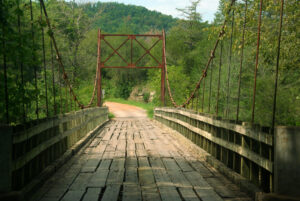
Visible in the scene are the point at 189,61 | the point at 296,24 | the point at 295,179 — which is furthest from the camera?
the point at 189,61

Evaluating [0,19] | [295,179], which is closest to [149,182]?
[295,179]

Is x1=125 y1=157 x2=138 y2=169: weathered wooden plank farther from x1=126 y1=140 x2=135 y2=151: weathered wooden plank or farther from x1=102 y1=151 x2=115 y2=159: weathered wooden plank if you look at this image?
x1=126 y1=140 x2=135 y2=151: weathered wooden plank

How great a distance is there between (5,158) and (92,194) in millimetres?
1035

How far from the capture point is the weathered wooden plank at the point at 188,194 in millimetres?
3679

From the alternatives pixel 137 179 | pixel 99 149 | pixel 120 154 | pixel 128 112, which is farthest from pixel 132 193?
pixel 128 112

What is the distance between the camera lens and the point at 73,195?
377cm

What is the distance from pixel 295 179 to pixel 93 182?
2.20 m

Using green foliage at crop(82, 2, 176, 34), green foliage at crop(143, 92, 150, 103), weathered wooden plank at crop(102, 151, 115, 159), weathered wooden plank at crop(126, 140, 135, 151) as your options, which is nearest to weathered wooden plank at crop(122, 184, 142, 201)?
weathered wooden plank at crop(102, 151, 115, 159)

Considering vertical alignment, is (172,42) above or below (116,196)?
above

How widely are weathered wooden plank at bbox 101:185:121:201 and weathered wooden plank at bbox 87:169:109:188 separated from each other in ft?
0.51

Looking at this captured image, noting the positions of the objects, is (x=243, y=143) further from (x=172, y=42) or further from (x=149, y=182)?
(x=172, y=42)

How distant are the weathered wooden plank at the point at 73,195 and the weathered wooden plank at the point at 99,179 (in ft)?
0.96

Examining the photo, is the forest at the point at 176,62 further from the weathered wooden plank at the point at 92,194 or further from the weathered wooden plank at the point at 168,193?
the weathered wooden plank at the point at 168,193

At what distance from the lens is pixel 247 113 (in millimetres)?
24453
